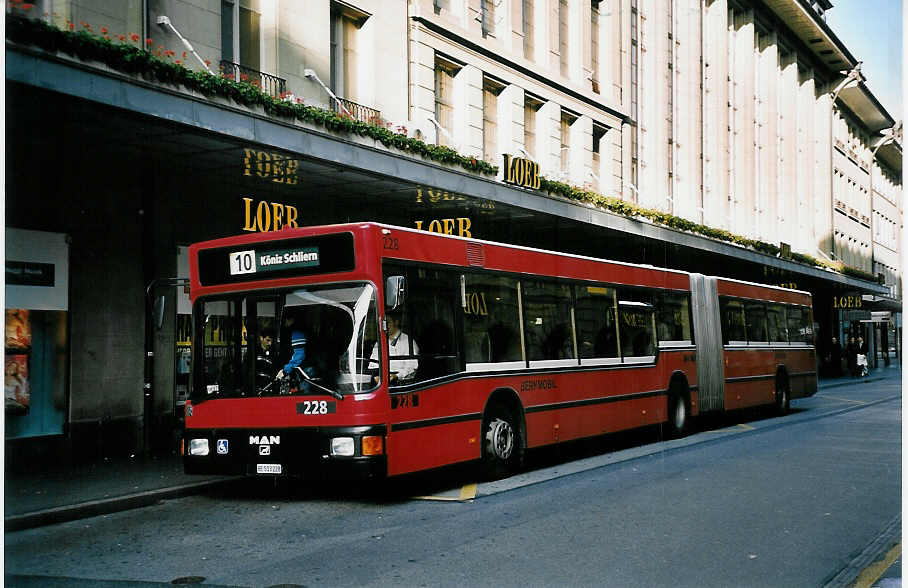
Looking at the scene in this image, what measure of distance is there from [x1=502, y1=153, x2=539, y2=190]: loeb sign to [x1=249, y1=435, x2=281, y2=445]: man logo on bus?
11122 mm

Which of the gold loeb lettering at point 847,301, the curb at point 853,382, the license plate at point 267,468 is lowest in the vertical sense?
the curb at point 853,382

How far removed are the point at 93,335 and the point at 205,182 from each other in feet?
10.2

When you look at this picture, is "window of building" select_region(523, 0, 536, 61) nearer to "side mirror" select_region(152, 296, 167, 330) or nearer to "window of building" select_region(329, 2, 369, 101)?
"window of building" select_region(329, 2, 369, 101)

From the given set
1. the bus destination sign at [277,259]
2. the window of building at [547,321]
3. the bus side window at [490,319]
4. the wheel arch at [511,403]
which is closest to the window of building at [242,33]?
the bus destination sign at [277,259]

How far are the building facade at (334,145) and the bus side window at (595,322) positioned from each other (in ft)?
12.8

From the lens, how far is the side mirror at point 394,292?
10.0m

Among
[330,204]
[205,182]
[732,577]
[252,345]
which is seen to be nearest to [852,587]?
[732,577]

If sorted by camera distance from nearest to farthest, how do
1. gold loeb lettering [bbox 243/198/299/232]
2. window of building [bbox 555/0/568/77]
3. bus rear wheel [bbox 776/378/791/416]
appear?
gold loeb lettering [bbox 243/198/299/232], bus rear wheel [bbox 776/378/791/416], window of building [bbox 555/0/568/77]

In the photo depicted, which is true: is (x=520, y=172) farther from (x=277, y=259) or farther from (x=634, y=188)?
(x=634, y=188)

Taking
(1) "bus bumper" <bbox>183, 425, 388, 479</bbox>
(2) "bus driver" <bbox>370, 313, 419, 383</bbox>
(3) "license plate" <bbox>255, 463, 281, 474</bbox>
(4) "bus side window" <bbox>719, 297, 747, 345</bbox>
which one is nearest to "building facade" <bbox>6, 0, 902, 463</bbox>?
(1) "bus bumper" <bbox>183, 425, 388, 479</bbox>

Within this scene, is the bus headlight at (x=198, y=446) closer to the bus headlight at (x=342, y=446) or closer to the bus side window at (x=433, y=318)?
the bus headlight at (x=342, y=446)

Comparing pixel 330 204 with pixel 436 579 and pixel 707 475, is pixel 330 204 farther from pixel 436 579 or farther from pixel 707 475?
pixel 436 579

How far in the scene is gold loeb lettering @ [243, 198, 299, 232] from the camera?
1515 centimetres

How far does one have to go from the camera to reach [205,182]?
1619 centimetres
